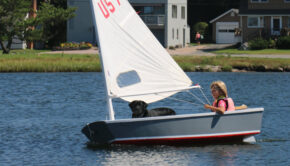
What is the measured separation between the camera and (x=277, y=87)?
155 feet

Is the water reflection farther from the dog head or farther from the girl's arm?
the girl's arm

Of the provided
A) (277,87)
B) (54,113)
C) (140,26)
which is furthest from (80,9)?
(140,26)

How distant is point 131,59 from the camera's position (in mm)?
23266

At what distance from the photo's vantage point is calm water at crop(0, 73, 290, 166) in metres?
21.8

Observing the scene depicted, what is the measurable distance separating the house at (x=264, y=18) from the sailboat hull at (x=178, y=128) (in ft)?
190

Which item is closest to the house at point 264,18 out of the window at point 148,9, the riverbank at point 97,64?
the window at point 148,9

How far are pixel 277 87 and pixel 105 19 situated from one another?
1048 inches

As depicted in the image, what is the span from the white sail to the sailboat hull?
1031 mm

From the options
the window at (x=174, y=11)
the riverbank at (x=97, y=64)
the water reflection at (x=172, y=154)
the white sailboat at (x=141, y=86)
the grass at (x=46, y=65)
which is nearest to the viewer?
the water reflection at (x=172, y=154)

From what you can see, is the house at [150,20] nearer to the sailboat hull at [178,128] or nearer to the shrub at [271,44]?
the shrub at [271,44]

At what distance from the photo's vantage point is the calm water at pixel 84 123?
21.8 metres

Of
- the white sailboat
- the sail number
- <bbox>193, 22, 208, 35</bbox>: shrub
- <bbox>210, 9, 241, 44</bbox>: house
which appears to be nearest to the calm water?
the white sailboat

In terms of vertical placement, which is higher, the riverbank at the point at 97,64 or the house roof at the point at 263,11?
the house roof at the point at 263,11

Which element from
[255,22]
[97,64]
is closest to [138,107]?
[97,64]
